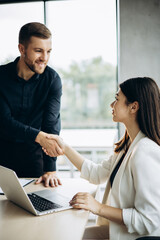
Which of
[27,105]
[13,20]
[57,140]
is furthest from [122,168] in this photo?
[13,20]

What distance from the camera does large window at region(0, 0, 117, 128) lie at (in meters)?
3.57

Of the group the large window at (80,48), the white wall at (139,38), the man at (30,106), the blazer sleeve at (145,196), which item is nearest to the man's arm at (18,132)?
the man at (30,106)

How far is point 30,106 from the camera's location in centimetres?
191

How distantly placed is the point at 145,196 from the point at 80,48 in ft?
9.26

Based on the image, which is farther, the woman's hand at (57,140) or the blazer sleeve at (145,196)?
the woman's hand at (57,140)

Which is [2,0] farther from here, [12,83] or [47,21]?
[12,83]

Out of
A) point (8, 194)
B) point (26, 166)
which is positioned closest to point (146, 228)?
point (8, 194)

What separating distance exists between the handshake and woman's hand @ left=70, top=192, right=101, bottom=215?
542mm

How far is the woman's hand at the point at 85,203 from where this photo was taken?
3.96 feet

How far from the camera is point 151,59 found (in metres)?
3.23

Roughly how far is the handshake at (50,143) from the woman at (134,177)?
0.38 meters

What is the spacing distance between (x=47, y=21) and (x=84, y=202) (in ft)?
9.52

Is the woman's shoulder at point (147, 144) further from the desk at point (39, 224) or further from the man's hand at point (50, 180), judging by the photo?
the man's hand at point (50, 180)

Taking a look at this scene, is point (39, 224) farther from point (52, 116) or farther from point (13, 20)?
point (13, 20)
